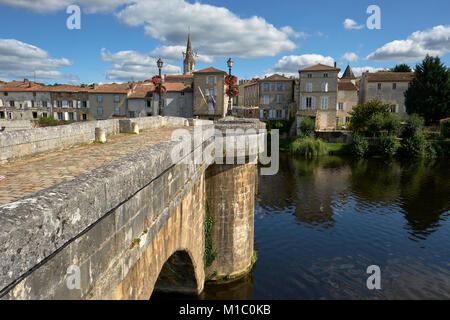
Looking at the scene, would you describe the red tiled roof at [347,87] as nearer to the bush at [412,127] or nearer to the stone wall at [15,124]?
the bush at [412,127]

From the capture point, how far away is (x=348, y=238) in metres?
18.6

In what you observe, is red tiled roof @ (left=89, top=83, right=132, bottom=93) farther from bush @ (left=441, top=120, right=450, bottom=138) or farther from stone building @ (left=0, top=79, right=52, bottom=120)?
bush @ (left=441, top=120, right=450, bottom=138)

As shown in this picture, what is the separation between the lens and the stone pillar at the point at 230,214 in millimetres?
11734

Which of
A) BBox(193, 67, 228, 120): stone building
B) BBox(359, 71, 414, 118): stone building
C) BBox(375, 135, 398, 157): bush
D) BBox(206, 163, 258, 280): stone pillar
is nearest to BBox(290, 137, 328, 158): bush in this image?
BBox(375, 135, 398, 157): bush

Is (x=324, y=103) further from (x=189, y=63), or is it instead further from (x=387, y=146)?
(x=189, y=63)

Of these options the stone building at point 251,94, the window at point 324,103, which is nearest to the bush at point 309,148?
the window at point 324,103

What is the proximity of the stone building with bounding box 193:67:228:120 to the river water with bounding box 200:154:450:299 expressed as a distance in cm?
2526

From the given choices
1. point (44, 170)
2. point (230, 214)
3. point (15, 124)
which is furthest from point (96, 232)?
point (15, 124)

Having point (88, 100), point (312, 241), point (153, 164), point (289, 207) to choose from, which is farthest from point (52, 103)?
point (153, 164)

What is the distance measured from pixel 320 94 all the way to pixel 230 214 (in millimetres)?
47263

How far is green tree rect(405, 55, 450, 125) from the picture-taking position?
173 feet

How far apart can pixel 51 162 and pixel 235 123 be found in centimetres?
600

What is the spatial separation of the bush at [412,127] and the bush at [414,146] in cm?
197
